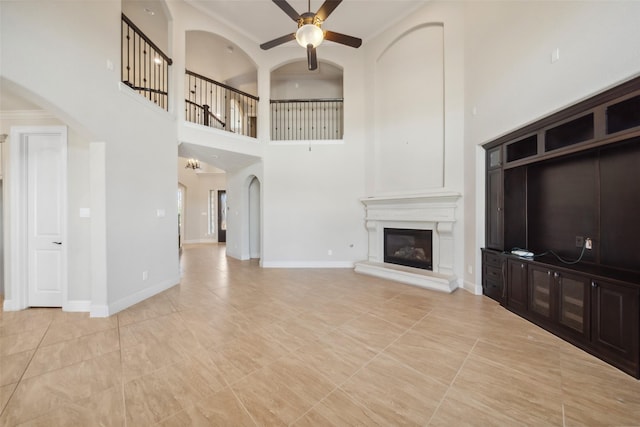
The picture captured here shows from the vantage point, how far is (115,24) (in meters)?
3.23

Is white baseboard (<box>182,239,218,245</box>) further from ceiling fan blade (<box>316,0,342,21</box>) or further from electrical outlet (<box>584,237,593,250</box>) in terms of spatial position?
electrical outlet (<box>584,237,593,250</box>)

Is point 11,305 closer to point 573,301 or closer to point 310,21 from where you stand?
point 310,21

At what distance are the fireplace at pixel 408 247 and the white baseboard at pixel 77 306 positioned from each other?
523cm

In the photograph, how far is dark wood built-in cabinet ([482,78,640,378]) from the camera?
7.00 ft

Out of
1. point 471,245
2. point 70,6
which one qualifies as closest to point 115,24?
point 70,6

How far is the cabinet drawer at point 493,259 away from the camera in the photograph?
137 inches

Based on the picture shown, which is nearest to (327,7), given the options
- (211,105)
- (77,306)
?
(211,105)

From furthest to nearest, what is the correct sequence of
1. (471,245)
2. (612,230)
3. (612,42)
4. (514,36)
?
(471,245)
(514,36)
(612,230)
(612,42)

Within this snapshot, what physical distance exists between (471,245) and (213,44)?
8242mm

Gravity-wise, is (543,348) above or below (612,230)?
below

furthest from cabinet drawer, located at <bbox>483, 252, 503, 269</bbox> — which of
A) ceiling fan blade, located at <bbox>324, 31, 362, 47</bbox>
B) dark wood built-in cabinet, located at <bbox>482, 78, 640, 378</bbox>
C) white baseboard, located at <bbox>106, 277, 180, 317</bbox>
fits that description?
white baseboard, located at <bbox>106, 277, 180, 317</bbox>

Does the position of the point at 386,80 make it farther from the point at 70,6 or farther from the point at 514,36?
the point at 70,6

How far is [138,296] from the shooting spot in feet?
11.9

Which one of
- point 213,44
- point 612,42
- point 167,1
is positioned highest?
point 213,44
